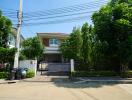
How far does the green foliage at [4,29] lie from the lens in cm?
2952

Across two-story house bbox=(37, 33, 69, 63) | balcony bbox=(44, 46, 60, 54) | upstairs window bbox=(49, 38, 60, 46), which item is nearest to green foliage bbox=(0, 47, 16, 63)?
balcony bbox=(44, 46, 60, 54)

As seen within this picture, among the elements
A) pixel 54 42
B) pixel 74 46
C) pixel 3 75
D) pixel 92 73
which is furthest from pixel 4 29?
pixel 54 42

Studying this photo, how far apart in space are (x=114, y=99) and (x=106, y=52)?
11915 mm

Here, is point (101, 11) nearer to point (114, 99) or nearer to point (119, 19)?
point (119, 19)

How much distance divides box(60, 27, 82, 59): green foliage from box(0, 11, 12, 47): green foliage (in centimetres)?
794

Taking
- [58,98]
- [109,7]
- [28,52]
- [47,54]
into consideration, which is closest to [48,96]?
[58,98]

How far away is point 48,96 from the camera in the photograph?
16.9 meters

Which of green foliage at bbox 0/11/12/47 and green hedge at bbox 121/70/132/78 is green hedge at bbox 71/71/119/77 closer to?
green hedge at bbox 121/70/132/78

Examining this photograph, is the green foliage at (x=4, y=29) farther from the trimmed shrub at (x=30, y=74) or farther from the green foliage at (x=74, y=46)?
the green foliage at (x=74, y=46)

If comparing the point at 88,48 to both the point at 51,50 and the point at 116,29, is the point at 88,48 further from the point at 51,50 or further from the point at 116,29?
the point at 51,50

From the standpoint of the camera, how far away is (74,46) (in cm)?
3391

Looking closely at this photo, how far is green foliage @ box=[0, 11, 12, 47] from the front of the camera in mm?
29525

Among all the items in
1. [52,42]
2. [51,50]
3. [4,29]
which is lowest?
[51,50]

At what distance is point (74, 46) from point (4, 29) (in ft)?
28.6
